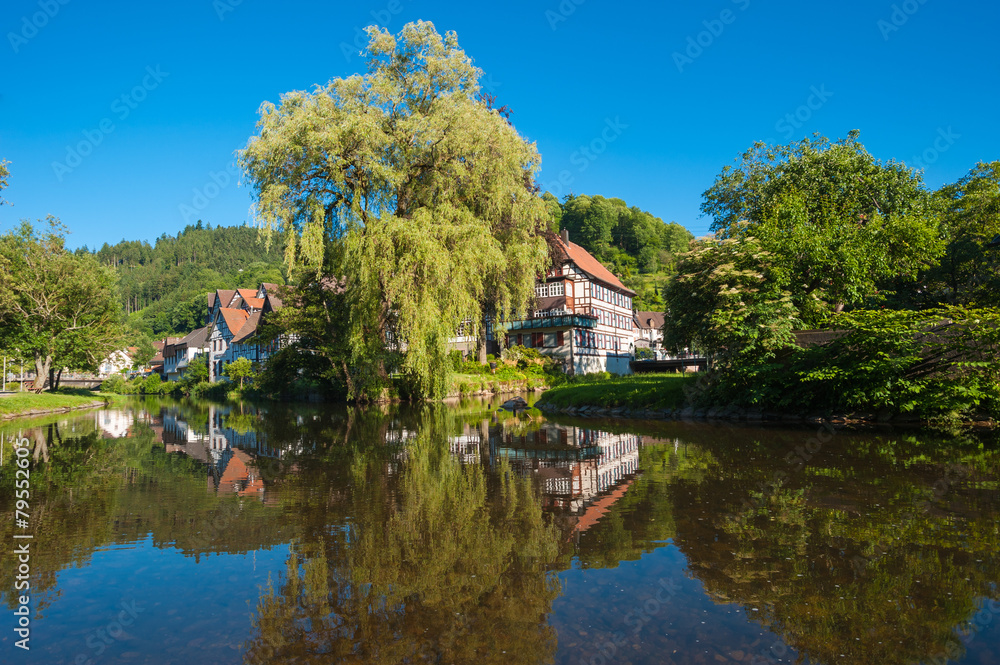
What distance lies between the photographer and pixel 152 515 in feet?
24.5

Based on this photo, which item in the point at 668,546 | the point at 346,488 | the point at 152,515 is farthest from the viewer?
the point at 346,488

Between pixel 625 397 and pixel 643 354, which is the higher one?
pixel 643 354

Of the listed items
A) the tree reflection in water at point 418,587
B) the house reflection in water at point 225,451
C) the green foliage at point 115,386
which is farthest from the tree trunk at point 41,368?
the tree reflection in water at point 418,587

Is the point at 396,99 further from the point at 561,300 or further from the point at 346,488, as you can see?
the point at 561,300

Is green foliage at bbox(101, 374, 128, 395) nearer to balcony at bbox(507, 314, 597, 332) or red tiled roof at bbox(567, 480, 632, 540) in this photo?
balcony at bbox(507, 314, 597, 332)

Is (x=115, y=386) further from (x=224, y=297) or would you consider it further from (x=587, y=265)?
(x=587, y=265)

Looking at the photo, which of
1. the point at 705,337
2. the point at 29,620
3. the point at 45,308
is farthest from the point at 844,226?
the point at 45,308

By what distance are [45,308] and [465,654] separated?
41.9 m

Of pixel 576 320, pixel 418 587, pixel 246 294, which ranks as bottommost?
pixel 418 587

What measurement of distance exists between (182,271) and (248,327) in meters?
89.4

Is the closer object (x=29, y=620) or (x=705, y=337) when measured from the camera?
(x=29, y=620)

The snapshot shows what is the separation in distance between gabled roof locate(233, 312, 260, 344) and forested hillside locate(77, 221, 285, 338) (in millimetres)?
35742

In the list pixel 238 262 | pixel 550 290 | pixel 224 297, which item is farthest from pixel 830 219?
pixel 238 262

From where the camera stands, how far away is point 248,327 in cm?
6169
